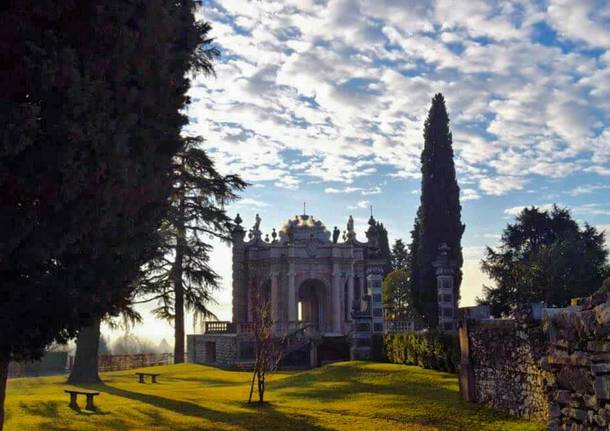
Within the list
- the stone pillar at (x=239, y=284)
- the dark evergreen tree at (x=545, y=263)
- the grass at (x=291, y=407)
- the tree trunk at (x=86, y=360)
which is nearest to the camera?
the grass at (x=291, y=407)

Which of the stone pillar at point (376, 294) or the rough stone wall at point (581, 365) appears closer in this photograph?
the rough stone wall at point (581, 365)

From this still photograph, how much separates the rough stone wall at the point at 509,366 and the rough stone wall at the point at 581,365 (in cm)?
507

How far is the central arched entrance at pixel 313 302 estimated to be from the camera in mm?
44688

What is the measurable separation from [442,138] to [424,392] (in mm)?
21185

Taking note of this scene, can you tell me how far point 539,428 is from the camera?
12.7 metres

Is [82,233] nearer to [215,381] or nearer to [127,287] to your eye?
[127,287]

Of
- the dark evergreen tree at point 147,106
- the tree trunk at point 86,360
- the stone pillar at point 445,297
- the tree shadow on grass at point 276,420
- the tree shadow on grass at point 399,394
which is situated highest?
the dark evergreen tree at point 147,106

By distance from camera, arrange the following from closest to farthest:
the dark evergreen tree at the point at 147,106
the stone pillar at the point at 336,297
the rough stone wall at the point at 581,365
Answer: the rough stone wall at the point at 581,365, the dark evergreen tree at the point at 147,106, the stone pillar at the point at 336,297

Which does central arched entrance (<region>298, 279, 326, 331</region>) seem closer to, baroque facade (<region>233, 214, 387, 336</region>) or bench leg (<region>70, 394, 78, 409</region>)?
baroque facade (<region>233, 214, 387, 336</region>)

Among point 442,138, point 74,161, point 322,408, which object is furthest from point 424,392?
point 442,138

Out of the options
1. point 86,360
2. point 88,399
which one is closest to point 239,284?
point 86,360

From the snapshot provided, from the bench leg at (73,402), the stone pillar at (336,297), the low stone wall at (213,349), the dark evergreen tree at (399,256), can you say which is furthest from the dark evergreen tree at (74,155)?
the dark evergreen tree at (399,256)

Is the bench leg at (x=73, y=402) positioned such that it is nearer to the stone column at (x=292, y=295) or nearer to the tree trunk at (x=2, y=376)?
the tree trunk at (x=2, y=376)

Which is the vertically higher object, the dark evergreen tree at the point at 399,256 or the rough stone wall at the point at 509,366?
the dark evergreen tree at the point at 399,256
